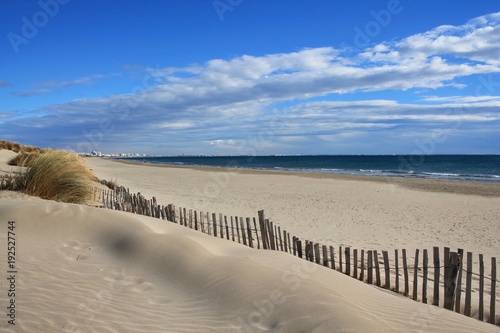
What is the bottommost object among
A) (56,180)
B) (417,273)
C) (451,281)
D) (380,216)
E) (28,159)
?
(380,216)

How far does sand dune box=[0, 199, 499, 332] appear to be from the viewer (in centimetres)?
328

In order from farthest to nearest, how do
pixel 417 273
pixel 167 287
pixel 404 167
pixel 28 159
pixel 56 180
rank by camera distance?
1. pixel 404 167
2. pixel 28 159
3. pixel 56 180
4. pixel 417 273
5. pixel 167 287

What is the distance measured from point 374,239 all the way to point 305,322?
6.31 metres

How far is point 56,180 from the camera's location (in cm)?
970

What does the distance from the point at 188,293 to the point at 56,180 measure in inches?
291

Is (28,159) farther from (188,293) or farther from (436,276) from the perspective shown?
(436,276)

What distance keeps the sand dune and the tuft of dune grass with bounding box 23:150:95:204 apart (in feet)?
13.5

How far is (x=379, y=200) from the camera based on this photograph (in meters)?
16.2

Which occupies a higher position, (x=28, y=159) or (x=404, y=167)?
(x=28, y=159)

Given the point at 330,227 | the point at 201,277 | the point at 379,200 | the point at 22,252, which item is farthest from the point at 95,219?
the point at 379,200

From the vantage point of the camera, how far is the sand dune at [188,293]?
3.28 m

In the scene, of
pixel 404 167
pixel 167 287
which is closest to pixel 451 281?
pixel 167 287

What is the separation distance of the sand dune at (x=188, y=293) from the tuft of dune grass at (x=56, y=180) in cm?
411

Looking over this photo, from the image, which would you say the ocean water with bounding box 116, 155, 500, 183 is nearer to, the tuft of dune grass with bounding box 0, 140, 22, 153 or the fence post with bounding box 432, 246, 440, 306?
the fence post with bounding box 432, 246, 440, 306
